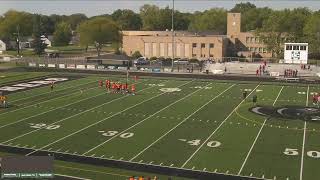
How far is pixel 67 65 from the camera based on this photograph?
62.9 metres

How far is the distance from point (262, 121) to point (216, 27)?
94.9 metres

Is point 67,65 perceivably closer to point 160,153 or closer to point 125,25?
point 160,153

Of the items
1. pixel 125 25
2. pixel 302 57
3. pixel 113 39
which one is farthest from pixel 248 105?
pixel 125 25

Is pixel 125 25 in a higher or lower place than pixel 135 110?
higher

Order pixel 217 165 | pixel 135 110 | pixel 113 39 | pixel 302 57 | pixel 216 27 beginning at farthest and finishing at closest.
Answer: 1. pixel 216 27
2. pixel 113 39
3. pixel 302 57
4. pixel 135 110
5. pixel 217 165

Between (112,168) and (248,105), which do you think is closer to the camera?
(112,168)

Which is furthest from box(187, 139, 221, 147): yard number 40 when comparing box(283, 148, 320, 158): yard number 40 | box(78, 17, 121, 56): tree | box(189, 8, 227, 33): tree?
box(189, 8, 227, 33): tree

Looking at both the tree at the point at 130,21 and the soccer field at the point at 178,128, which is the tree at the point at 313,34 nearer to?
the soccer field at the point at 178,128

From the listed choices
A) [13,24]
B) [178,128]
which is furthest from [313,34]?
[13,24]

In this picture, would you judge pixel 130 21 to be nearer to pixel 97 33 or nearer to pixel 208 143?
pixel 97 33

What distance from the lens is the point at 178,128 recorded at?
88.4 feet

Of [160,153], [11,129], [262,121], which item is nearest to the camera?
[160,153]

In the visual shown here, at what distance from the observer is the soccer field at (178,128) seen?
20781 millimetres

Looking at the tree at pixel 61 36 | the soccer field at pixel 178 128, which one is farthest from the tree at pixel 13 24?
the soccer field at pixel 178 128
